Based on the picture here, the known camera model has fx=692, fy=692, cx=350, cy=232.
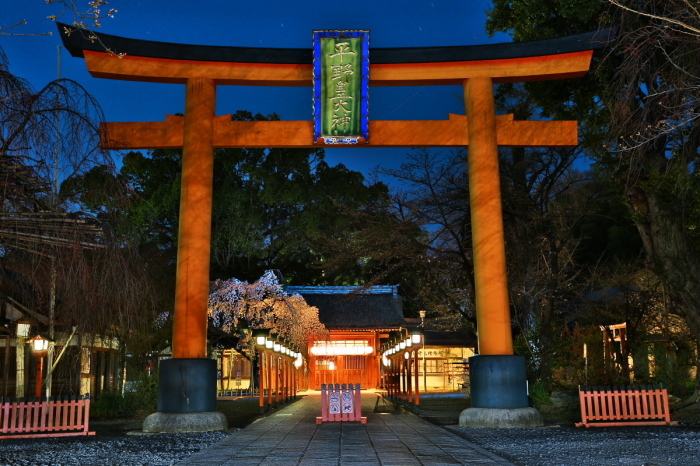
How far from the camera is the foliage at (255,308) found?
3091cm

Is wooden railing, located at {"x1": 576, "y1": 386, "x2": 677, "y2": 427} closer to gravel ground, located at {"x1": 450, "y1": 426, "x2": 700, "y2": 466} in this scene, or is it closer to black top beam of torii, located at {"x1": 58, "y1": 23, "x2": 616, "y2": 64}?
gravel ground, located at {"x1": 450, "y1": 426, "x2": 700, "y2": 466}

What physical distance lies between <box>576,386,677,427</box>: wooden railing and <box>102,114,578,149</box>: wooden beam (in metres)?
4.88

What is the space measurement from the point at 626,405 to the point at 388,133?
6.97 m

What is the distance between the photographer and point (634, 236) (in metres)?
32.8

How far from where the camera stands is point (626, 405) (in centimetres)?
1319

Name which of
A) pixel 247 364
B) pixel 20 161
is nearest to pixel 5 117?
pixel 20 161

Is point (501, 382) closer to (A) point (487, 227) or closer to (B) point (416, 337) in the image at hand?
(A) point (487, 227)

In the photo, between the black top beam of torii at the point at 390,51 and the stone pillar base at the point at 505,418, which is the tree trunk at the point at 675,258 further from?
the stone pillar base at the point at 505,418

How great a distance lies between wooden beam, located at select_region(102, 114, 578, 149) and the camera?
45.3 feet

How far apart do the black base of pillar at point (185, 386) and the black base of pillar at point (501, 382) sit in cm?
509

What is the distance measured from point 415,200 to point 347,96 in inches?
179

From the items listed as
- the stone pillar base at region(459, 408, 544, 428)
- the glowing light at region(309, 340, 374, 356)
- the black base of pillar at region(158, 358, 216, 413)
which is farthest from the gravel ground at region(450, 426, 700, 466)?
the glowing light at region(309, 340, 374, 356)

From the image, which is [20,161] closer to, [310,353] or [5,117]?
[5,117]

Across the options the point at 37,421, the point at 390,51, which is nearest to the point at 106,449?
the point at 37,421
